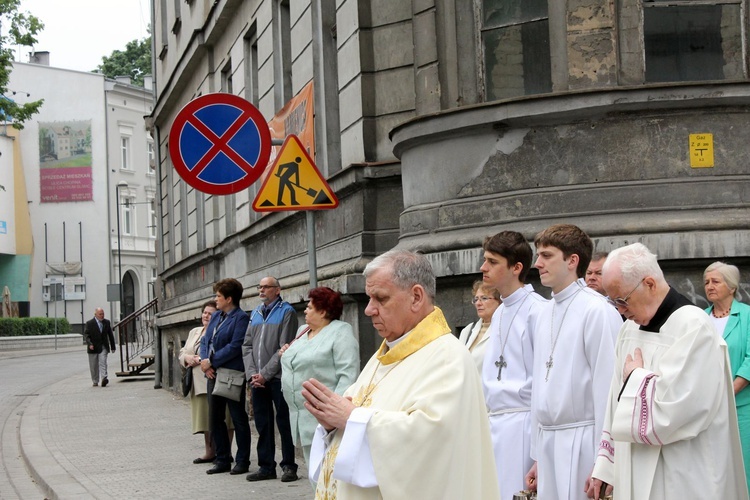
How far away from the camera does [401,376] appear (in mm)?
4535

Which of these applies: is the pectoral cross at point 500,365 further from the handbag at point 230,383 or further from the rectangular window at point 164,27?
the rectangular window at point 164,27

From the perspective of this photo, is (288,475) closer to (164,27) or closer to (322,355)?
(322,355)

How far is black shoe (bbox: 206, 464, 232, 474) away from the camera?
1223 cm

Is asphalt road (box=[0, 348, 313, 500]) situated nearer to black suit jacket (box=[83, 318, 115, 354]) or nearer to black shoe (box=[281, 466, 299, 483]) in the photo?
black shoe (box=[281, 466, 299, 483])

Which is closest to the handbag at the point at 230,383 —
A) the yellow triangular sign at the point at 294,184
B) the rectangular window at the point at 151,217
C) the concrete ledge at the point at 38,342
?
the yellow triangular sign at the point at 294,184

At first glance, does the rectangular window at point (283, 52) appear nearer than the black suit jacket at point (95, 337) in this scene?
Yes

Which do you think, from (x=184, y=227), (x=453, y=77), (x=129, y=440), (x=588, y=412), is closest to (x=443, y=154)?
(x=453, y=77)

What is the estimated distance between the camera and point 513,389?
6.43m

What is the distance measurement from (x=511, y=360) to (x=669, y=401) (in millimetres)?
1729

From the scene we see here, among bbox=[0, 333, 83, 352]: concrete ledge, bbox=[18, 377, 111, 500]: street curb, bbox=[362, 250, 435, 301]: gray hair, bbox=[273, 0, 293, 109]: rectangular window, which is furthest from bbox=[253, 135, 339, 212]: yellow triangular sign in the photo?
bbox=[0, 333, 83, 352]: concrete ledge

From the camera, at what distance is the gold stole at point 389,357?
4555 millimetres

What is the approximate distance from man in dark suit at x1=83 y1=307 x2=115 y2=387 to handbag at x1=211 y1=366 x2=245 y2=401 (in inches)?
662

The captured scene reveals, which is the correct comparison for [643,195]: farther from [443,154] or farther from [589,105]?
[443,154]

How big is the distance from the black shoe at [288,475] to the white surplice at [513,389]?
5.03m
